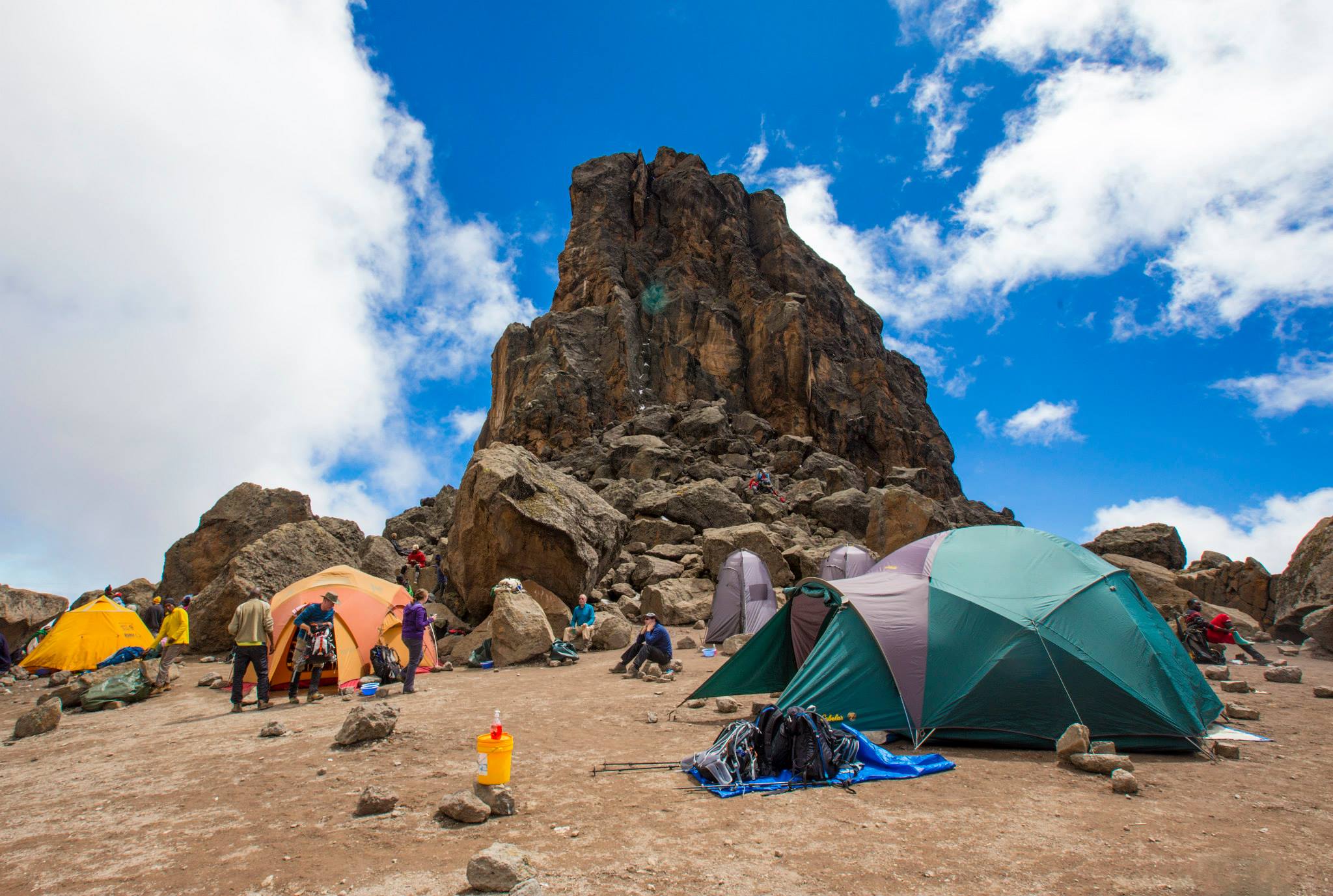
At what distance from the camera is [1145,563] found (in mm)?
21875

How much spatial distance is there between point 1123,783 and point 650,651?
27.7ft

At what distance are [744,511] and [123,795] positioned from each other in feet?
90.4

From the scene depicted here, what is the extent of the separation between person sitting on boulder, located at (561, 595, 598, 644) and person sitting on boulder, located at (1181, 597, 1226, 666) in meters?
13.6

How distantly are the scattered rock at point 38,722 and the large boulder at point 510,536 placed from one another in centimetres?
859

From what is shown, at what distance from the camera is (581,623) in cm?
1647

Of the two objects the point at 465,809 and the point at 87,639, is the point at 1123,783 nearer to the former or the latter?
the point at 465,809

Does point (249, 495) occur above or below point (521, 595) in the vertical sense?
above

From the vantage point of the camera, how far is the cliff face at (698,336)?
6238cm

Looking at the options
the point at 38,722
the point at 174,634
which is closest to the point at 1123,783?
the point at 38,722

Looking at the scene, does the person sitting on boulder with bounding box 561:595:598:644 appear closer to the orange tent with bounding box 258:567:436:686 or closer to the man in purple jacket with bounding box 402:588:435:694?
the orange tent with bounding box 258:567:436:686

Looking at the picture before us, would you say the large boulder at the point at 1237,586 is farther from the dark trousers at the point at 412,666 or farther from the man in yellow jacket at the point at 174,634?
the man in yellow jacket at the point at 174,634

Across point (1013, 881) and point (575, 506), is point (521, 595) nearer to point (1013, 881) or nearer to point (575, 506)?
point (575, 506)

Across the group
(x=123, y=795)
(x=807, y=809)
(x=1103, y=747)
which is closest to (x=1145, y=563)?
(x=1103, y=747)

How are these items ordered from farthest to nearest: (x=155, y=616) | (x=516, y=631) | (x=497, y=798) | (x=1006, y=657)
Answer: (x=155, y=616), (x=516, y=631), (x=1006, y=657), (x=497, y=798)
